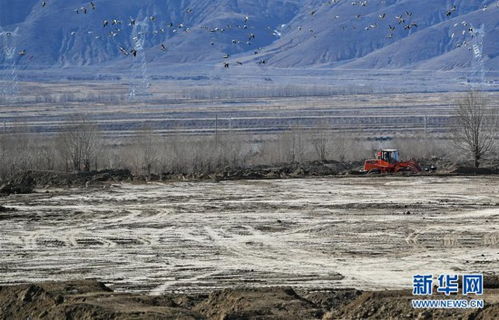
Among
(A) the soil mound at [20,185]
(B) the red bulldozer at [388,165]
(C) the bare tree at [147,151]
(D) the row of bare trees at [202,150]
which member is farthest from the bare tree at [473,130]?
(A) the soil mound at [20,185]

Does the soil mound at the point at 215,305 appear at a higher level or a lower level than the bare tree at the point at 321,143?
lower

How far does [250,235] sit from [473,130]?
115 feet

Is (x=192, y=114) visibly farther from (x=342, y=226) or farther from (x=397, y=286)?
(x=397, y=286)

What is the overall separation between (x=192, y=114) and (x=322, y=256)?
122528mm

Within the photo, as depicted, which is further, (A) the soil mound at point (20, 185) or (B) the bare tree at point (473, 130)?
(B) the bare tree at point (473, 130)

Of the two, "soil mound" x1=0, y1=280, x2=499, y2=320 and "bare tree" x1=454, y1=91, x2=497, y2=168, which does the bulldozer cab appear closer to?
"bare tree" x1=454, y1=91, x2=497, y2=168

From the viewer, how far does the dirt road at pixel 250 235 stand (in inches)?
1015

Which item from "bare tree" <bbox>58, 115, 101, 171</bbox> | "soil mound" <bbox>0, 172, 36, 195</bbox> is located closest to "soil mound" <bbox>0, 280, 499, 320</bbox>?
"soil mound" <bbox>0, 172, 36, 195</bbox>

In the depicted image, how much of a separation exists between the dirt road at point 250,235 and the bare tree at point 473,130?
568 inches

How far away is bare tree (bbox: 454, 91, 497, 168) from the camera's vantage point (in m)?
65.3

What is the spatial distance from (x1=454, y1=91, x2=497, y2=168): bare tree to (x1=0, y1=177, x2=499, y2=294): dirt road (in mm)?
14439

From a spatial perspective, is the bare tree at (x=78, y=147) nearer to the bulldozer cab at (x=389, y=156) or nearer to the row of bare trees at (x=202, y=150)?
the row of bare trees at (x=202, y=150)

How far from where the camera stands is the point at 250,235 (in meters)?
33.3

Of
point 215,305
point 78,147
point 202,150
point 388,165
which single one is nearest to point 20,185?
point 78,147
